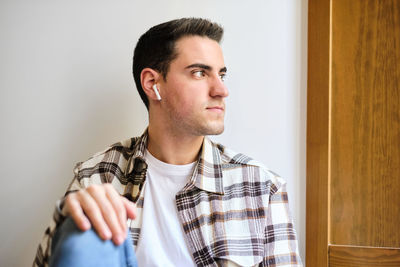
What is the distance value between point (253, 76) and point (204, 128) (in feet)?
1.07

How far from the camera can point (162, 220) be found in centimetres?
110

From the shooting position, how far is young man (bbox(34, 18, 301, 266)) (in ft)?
3.49

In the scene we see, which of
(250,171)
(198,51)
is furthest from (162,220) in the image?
(198,51)

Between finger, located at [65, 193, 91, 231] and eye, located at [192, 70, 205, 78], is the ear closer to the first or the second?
eye, located at [192, 70, 205, 78]

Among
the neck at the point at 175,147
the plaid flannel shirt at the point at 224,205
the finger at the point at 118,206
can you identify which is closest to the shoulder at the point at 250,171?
the plaid flannel shirt at the point at 224,205

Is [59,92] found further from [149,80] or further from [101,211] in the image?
[101,211]

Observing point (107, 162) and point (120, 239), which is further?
point (107, 162)

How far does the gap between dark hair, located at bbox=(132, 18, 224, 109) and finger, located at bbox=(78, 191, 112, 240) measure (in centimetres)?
61

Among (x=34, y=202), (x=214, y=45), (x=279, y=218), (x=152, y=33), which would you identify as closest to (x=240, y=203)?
(x=279, y=218)

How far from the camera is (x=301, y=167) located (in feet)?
4.24

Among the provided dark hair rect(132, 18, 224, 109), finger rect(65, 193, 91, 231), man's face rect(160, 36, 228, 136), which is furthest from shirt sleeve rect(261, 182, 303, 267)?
finger rect(65, 193, 91, 231)

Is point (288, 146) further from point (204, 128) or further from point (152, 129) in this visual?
point (152, 129)

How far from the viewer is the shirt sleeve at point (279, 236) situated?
1.07 metres

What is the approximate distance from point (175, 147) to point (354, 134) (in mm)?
584
